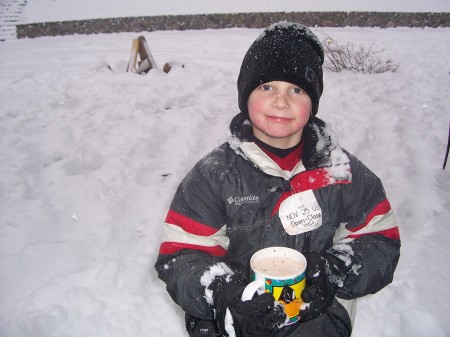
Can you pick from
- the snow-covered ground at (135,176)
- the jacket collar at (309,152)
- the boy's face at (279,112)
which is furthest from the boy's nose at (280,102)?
the snow-covered ground at (135,176)

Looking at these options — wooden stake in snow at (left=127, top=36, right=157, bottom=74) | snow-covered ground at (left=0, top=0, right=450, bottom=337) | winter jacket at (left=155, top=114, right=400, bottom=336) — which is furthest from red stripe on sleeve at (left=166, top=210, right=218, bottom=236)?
wooden stake in snow at (left=127, top=36, right=157, bottom=74)

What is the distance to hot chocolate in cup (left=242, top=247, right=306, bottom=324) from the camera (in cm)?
152

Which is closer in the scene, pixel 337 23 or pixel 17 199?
pixel 17 199

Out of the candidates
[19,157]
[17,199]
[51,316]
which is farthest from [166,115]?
[51,316]

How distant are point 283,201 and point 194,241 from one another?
0.51m

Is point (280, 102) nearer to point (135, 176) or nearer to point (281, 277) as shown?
point (281, 277)

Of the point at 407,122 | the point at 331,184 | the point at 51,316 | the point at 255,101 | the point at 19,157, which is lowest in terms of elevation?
the point at 51,316

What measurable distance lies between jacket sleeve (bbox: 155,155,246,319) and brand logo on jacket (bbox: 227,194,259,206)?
64mm

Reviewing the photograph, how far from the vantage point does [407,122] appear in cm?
609

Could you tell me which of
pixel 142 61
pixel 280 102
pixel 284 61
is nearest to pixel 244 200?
pixel 280 102

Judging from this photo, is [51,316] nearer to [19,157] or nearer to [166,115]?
[19,157]

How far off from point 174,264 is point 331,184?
36.2 inches

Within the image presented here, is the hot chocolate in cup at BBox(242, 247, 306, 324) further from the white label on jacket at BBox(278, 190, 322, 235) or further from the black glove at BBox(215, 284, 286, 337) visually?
the white label on jacket at BBox(278, 190, 322, 235)

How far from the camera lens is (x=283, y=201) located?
84.2 inches
